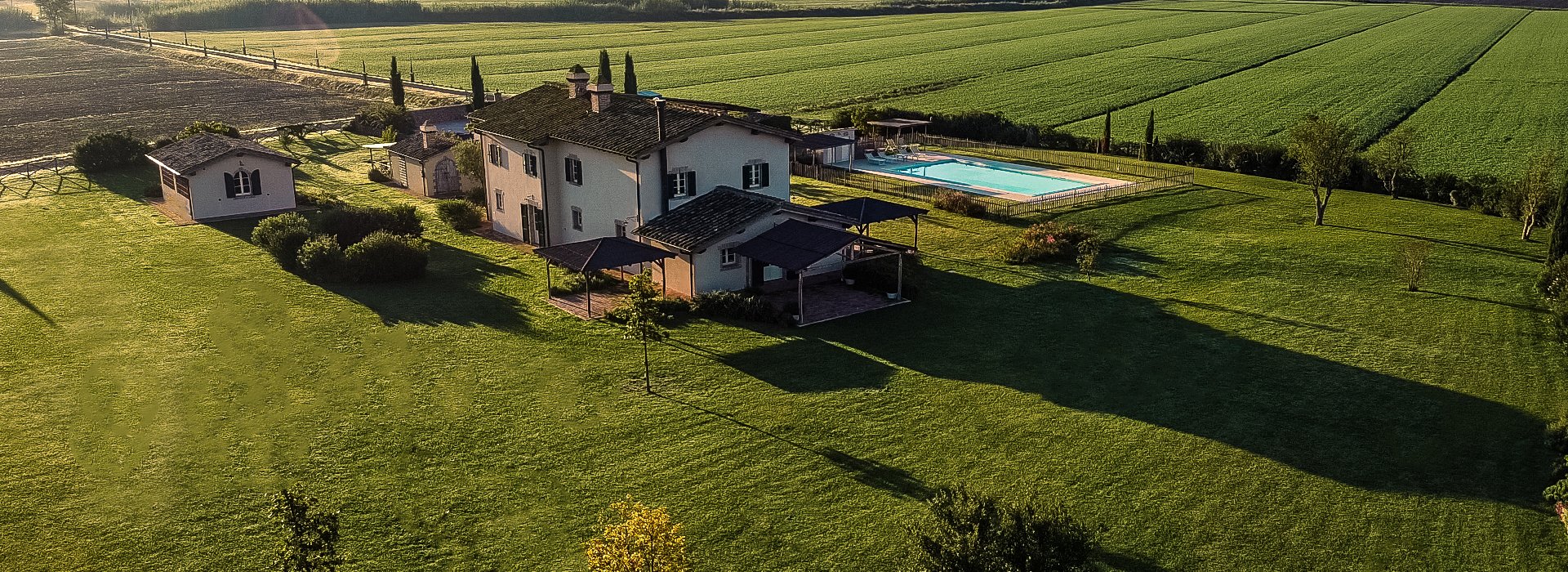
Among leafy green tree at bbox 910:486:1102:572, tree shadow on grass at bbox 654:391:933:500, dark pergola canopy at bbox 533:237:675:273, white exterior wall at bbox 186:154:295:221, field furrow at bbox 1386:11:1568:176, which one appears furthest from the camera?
field furrow at bbox 1386:11:1568:176

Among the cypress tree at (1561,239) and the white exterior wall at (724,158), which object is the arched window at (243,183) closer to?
the white exterior wall at (724,158)

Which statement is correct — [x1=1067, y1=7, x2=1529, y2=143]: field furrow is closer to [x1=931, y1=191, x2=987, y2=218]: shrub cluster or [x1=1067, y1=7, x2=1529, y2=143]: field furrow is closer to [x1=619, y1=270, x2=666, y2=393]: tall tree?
[x1=931, y1=191, x2=987, y2=218]: shrub cluster

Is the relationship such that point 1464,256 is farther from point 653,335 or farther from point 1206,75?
point 1206,75

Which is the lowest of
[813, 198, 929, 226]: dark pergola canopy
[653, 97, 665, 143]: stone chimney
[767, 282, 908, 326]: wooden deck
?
[767, 282, 908, 326]: wooden deck

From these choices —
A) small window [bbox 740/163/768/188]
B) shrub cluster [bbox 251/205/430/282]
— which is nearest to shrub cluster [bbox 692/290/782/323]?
small window [bbox 740/163/768/188]

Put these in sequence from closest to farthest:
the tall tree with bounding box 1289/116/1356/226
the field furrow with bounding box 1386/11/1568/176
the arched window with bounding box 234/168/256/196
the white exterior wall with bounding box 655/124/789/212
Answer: the white exterior wall with bounding box 655/124/789/212, the tall tree with bounding box 1289/116/1356/226, the arched window with bounding box 234/168/256/196, the field furrow with bounding box 1386/11/1568/176

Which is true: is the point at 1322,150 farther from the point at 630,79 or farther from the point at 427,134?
the point at 630,79

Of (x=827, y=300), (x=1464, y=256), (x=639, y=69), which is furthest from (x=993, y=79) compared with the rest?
(x=827, y=300)
